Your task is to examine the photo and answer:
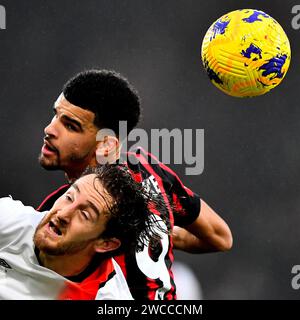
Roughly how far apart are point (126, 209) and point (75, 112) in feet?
2.33

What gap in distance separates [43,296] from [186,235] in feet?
5.30

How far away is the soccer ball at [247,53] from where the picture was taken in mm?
3783

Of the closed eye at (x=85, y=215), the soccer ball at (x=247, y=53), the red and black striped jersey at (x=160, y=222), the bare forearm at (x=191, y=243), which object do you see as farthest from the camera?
the bare forearm at (x=191, y=243)

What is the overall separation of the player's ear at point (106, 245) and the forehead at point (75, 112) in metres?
0.76

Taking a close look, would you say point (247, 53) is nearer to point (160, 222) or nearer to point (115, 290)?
point (160, 222)

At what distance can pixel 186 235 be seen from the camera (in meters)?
4.40

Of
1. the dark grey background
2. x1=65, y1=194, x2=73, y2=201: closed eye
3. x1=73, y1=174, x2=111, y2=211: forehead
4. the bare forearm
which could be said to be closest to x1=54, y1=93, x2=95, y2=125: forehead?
x1=73, y1=174, x2=111, y2=211: forehead

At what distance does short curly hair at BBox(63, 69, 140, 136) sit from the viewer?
371cm

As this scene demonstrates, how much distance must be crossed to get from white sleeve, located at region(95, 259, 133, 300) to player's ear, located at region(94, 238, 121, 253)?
112 millimetres

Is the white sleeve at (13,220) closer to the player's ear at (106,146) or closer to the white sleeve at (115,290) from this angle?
the white sleeve at (115,290)

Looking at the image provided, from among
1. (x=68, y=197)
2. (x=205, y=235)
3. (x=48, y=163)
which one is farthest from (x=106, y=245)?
(x=205, y=235)

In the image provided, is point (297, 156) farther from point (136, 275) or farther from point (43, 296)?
point (43, 296)

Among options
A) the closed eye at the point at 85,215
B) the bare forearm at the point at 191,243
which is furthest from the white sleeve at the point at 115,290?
the bare forearm at the point at 191,243

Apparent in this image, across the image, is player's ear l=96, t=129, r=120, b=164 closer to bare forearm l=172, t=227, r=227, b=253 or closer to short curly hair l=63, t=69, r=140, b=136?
short curly hair l=63, t=69, r=140, b=136
